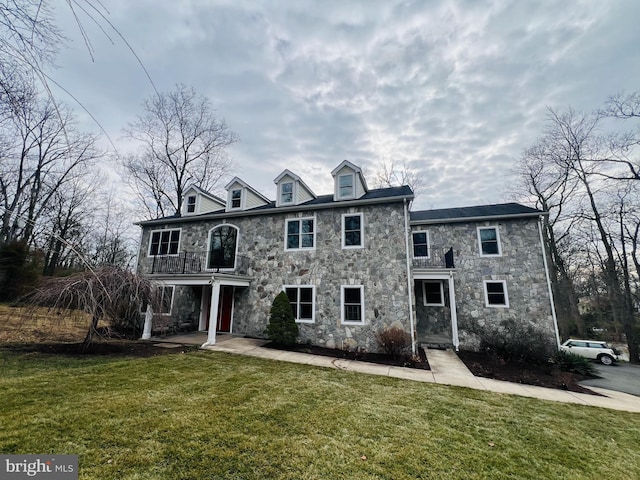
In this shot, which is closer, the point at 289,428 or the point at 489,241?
the point at 289,428

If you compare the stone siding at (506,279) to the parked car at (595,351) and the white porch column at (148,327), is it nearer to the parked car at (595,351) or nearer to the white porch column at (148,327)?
the parked car at (595,351)

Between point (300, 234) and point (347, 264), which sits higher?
point (300, 234)

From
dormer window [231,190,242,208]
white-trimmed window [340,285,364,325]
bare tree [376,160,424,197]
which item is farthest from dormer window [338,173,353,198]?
bare tree [376,160,424,197]

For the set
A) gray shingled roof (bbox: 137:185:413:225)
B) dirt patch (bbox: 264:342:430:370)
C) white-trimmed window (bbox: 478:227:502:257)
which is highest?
gray shingled roof (bbox: 137:185:413:225)

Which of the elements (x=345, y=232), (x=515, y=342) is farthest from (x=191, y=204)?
(x=515, y=342)

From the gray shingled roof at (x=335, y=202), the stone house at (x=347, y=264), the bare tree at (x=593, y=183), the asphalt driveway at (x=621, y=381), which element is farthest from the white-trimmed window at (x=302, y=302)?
the bare tree at (x=593, y=183)

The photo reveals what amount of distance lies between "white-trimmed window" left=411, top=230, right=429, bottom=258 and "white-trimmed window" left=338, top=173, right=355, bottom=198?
15.5ft

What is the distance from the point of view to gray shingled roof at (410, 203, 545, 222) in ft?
39.3

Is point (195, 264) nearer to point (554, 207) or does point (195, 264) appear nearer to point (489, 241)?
point (489, 241)

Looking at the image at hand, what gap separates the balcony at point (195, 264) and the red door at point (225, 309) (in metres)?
1.04

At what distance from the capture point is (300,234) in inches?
450

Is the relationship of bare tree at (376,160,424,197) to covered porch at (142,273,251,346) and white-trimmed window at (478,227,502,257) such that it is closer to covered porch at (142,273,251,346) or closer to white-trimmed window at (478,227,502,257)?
white-trimmed window at (478,227,502,257)

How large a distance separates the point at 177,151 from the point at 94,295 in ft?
52.1

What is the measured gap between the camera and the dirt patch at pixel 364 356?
8.56m
